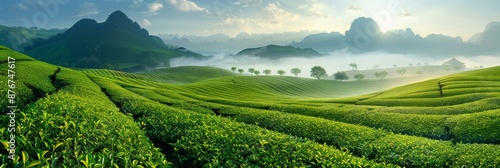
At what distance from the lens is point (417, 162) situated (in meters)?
18.5

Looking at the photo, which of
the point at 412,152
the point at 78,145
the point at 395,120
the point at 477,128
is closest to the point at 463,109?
the point at 395,120

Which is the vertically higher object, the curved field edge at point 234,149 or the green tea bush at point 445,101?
the green tea bush at point 445,101

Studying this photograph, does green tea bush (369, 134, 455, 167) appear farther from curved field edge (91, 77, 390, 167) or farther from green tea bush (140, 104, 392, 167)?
green tea bush (140, 104, 392, 167)

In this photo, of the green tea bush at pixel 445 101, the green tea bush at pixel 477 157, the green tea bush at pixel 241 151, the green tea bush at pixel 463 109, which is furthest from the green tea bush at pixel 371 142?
the green tea bush at pixel 445 101

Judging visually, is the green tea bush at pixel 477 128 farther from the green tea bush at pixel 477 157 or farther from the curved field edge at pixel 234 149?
the curved field edge at pixel 234 149

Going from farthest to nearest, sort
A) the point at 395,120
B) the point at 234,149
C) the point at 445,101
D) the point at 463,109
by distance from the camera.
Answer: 1. the point at 445,101
2. the point at 463,109
3. the point at 395,120
4. the point at 234,149

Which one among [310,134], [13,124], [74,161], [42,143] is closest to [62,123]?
[13,124]

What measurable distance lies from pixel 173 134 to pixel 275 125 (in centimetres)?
Result: 1062

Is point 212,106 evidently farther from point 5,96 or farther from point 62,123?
point 62,123

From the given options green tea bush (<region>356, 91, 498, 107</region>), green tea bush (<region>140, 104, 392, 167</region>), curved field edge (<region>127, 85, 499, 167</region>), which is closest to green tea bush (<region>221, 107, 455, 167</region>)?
curved field edge (<region>127, 85, 499, 167</region>)

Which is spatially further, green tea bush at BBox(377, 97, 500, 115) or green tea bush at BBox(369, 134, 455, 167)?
green tea bush at BBox(377, 97, 500, 115)

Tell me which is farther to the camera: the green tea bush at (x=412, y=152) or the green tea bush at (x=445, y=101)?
the green tea bush at (x=445, y=101)

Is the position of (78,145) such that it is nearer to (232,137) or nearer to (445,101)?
(232,137)

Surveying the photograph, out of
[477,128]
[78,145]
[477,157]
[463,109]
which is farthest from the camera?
[463,109]
